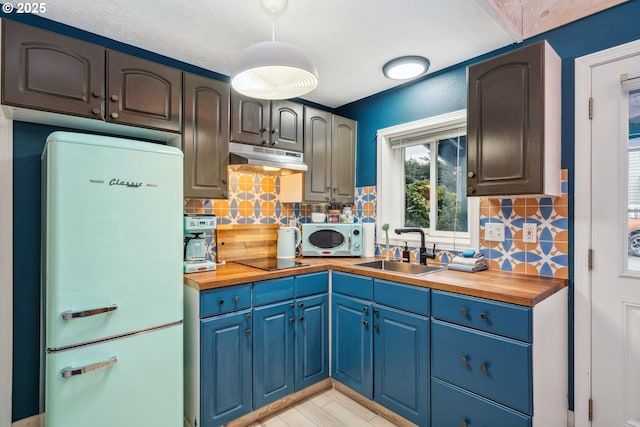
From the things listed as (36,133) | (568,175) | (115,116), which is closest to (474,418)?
(568,175)

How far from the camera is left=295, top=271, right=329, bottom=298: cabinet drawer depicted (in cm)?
231

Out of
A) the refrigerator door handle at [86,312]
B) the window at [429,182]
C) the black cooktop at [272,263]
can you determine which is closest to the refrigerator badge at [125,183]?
the refrigerator door handle at [86,312]

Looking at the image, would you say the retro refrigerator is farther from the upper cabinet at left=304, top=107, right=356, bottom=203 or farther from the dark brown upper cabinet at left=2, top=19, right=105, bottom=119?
the upper cabinet at left=304, top=107, right=356, bottom=203

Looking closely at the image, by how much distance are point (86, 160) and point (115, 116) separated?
1.55ft

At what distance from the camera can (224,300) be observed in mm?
1950

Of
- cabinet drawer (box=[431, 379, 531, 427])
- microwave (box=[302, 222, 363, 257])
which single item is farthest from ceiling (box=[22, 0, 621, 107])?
cabinet drawer (box=[431, 379, 531, 427])

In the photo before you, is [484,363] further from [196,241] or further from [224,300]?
[196,241]

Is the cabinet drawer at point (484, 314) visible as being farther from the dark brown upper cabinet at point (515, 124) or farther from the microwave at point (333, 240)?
the microwave at point (333, 240)

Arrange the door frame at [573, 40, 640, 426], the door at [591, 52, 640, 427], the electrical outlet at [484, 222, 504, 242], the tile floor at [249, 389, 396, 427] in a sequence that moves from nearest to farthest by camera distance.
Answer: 1. the door at [591, 52, 640, 427]
2. the door frame at [573, 40, 640, 426]
3. the tile floor at [249, 389, 396, 427]
4. the electrical outlet at [484, 222, 504, 242]

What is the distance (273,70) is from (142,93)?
3.08 ft

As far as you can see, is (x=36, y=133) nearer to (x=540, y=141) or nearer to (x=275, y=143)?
(x=275, y=143)

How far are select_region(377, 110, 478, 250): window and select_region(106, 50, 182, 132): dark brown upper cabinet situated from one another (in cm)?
175

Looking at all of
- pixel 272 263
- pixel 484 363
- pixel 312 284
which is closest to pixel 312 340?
pixel 312 284

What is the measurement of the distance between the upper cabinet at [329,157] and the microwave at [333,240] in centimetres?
28
